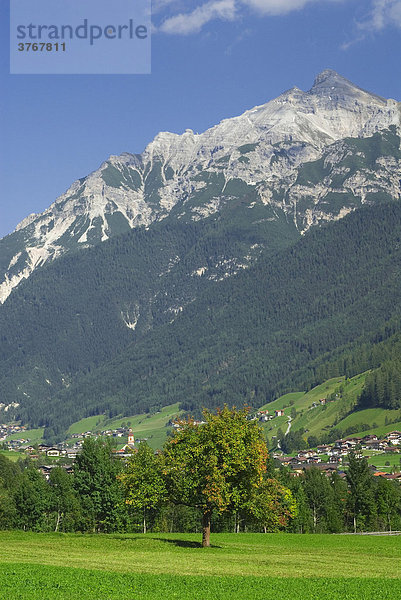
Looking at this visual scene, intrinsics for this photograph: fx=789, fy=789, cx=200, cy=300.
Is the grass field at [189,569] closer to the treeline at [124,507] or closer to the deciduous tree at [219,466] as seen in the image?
the deciduous tree at [219,466]

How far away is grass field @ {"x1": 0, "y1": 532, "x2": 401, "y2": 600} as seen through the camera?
46.1m

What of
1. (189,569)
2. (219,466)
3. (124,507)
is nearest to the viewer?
(189,569)

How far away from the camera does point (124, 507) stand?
11450cm

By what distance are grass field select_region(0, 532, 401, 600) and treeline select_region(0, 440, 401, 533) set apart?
20933mm

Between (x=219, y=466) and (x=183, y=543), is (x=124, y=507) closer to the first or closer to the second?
(x=183, y=543)

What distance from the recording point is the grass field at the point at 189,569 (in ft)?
151

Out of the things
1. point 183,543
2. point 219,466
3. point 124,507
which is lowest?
point 183,543

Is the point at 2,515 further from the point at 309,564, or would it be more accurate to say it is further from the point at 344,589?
the point at 344,589

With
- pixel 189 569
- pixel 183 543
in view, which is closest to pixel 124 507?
pixel 183 543

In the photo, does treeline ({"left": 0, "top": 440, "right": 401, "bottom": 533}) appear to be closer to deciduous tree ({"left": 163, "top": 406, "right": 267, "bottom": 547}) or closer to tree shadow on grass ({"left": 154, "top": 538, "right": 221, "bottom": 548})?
tree shadow on grass ({"left": 154, "top": 538, "right": 221, "bottom": 548})

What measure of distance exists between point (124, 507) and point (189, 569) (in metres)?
58.8

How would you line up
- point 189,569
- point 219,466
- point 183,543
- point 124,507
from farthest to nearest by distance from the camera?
point 124,507
point 183,543
point 219,466
point 189,569

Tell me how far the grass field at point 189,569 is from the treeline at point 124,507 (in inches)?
824

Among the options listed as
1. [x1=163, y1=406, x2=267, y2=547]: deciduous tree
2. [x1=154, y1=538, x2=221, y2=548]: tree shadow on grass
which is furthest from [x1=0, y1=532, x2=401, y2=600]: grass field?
[x1=163, y1=406, x2=267, y2=547]: deciduous tree
